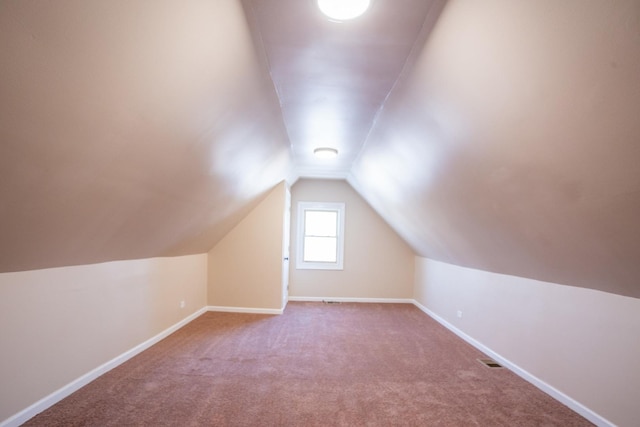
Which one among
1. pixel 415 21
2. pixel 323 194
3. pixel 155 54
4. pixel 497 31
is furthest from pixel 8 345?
pixel 323 194

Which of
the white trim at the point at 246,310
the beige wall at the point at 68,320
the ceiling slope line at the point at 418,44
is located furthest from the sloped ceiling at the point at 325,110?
the white trim at the point at 246,310

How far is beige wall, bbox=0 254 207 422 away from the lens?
7.00ft

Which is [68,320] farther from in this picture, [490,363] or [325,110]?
[490,363]

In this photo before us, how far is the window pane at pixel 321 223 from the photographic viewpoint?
6734 mm

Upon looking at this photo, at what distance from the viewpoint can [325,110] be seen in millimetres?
2918

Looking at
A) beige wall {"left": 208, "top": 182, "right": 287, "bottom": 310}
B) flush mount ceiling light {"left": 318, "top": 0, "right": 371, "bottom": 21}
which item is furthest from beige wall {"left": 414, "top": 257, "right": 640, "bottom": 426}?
beige wall {"left": 208, "top": 182, "right": 287, "bottom": 310}

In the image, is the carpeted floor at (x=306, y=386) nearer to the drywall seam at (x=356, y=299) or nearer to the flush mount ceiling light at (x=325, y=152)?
the drywall seam at (x=356, y=299)

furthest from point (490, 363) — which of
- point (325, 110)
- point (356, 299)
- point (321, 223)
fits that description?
point (321, 223)

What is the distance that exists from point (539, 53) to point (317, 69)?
1.30m

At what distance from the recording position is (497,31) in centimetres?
143

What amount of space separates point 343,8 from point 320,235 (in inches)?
211

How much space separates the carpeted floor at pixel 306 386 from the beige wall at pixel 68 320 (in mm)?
202

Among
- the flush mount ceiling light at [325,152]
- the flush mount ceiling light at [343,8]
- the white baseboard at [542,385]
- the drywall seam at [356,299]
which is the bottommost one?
the drywall seam at [356,299]

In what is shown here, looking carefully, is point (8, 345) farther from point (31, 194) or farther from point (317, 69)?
point (317, 69)
